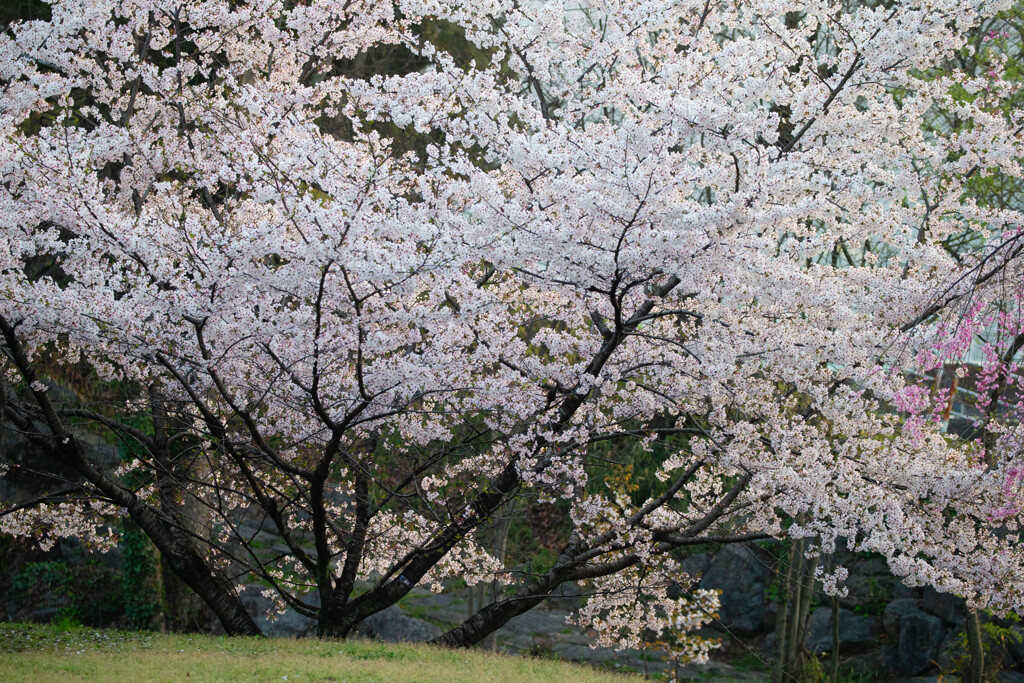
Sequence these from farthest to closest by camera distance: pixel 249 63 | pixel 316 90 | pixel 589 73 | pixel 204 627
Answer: pixel 204 627
pixel 249 63
pixel 316 90
pixel 589 73

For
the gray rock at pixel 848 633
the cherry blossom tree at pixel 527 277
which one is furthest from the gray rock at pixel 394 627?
the gray rock at pixel 848 633

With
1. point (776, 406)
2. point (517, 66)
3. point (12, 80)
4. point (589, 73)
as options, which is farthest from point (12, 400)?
point (776, 406)

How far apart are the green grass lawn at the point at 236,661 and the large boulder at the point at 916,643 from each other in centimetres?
830

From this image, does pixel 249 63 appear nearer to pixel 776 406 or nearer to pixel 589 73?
pixel 589 73

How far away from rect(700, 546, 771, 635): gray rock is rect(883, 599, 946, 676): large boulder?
2836 millimetres

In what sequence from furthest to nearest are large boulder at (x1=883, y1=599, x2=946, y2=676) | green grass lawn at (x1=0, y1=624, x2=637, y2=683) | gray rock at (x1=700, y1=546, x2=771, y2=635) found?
gray rock at (x1=700, y1=546, x2=771, y2=635), large boulder at (x1=883, y1=599, x2=946, y2=676), green grass lawn at (x1=0, y1=624, x2=637, y2=683)

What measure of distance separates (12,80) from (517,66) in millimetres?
5901

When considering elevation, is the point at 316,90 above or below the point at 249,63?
below

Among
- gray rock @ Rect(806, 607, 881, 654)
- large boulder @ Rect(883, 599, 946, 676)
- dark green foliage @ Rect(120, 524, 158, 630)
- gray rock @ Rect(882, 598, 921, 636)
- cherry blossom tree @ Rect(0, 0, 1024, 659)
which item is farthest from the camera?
gray rock @ Rect(806, 607, 881, 654)

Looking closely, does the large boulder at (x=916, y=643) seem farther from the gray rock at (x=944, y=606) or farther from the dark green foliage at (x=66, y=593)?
the dark green foliage at (x=66, y=593)

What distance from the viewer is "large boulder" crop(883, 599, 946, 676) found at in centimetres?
1579

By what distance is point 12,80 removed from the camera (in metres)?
9.84

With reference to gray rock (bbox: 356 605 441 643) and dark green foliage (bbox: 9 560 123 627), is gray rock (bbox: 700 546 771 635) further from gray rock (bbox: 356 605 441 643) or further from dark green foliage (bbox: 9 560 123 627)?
dark green foliage (bbox: 9 560 123 627)


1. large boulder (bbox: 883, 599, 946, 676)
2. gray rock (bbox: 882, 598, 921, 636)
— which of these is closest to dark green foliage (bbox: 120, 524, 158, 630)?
large boulder (bbox: 883, 599, 946, 676)
